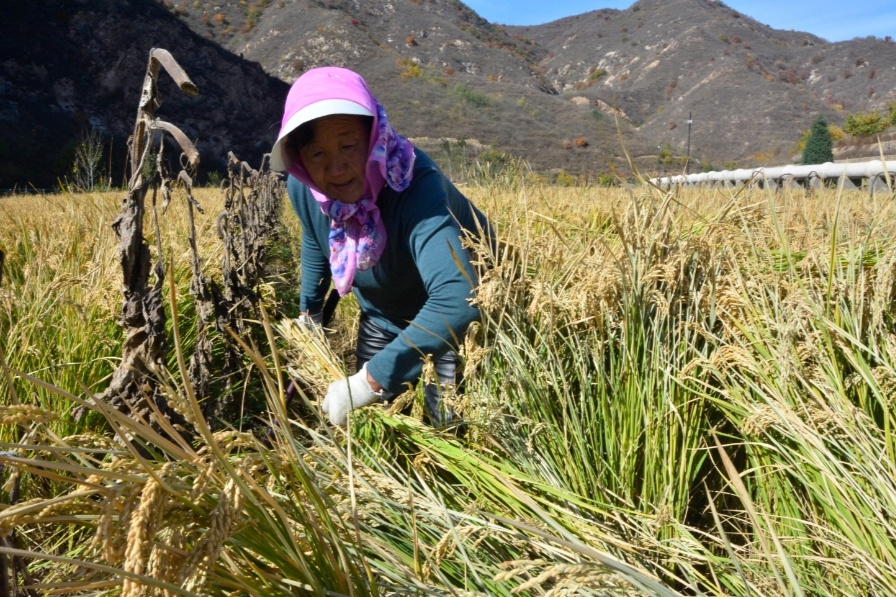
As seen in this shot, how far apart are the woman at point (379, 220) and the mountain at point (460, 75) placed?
11.3m

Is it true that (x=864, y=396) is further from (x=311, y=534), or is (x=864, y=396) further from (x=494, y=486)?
(x=311, y=534)

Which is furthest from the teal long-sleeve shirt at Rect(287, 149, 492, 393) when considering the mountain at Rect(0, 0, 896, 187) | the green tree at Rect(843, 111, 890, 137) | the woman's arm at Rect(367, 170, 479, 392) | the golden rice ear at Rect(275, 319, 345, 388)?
the green tree at Rect(843, 111, 890, 137)

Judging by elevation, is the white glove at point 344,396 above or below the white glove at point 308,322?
below

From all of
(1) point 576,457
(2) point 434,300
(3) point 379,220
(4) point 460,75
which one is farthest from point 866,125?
(1) point 576,457

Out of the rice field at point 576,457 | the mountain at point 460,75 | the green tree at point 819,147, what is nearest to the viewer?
the rice field at point 576,457

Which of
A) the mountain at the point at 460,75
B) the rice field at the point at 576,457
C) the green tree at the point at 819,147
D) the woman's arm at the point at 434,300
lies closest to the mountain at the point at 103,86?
the mountain at the point at 460,75

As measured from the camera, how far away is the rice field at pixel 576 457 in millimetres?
740

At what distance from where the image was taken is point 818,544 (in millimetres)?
1095

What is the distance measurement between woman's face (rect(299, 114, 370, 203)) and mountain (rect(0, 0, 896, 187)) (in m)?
11.4

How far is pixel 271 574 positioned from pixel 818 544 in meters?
0.95

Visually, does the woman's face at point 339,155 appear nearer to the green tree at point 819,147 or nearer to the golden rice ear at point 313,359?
the golden rice ear at point 313,359

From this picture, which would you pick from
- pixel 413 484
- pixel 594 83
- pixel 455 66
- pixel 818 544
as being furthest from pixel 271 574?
pixel 594 83

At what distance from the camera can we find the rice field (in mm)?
740

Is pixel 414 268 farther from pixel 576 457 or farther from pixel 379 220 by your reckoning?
pixel 576 457
